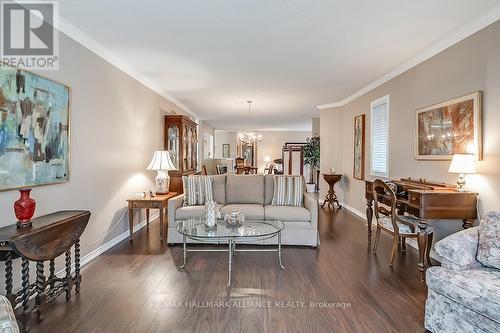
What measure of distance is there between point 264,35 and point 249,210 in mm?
2206

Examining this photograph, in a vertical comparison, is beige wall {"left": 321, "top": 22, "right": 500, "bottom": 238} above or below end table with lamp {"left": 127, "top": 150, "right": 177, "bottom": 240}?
above

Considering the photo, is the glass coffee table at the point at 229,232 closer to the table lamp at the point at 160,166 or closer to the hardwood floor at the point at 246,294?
the hardwood floor at the point at 246,294

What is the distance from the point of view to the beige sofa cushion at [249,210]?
12.4 feet

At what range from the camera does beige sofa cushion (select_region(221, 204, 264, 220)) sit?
377cm

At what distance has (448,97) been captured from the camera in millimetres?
3137

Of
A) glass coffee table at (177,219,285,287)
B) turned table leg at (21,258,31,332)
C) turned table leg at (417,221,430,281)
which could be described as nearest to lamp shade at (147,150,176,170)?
glass coffee table at (177,219,285,287)

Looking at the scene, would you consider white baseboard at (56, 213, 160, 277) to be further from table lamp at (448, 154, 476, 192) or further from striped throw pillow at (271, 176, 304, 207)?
table lamp at (448, 154, 476, 192)

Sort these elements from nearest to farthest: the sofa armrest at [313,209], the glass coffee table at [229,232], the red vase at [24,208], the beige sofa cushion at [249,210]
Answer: the red vase at [24,208]
the glass coffee table at [229,232]
the sofa armrest at [313,209]
the beige sofa cushion at [249,210]

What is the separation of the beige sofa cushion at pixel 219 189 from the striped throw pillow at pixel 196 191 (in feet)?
0.29

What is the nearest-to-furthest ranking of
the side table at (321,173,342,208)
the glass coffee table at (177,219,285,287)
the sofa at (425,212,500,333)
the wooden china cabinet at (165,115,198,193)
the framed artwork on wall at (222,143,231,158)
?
the sofa at (425,212,500,333)
the glass coffee table at (177,219,285,287)
the wooden china cabinet at (165,115,198,193)
the side table at (321,173,342,208)
the framed artwork on wall at (222,143,231,158)

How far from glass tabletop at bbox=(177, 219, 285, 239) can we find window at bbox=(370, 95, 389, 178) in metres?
2.55

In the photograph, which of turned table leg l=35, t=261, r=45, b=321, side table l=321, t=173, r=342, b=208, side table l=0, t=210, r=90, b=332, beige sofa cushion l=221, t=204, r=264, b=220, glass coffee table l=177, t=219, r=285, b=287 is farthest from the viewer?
side table l=321, t=173, r=342, b=208

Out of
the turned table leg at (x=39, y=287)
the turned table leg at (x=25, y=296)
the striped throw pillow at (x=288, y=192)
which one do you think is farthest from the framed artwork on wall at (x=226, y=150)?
the turned table leg at (x=25, y=296)

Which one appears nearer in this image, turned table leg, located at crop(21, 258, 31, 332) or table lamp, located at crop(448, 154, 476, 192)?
turned table leg, located at crop(21, 258, 31, 332)
